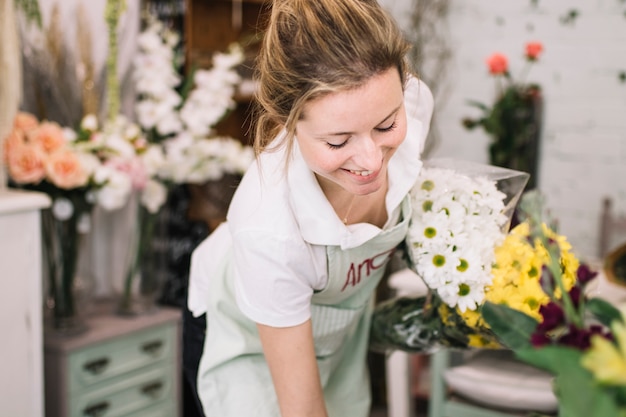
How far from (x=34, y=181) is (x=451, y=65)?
93.3 inches

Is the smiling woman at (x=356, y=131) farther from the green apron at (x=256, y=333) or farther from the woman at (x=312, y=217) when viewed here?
the green apron at (x=256, y=333)

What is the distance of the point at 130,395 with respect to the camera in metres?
2.82

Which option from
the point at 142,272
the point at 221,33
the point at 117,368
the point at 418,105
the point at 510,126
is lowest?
the point at 117,368

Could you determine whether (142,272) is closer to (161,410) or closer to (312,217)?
(161,410)

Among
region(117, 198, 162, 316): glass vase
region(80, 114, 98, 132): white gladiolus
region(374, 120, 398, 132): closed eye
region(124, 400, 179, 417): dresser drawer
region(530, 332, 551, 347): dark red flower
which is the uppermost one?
region(374, 120, 398, 132): closed eye

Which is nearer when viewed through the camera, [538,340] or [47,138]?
[538,340]

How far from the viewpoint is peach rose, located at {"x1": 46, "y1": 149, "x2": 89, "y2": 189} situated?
2.41m

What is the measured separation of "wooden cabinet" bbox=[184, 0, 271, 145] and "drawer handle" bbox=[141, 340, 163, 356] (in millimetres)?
965

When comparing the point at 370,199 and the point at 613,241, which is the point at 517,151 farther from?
the point at 370,199

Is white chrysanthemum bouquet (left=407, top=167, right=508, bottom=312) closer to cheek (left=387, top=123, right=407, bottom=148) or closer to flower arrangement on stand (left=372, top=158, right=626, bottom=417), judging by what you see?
flower arrangement on stand (left=372, top=158, right=626, bottom=417)

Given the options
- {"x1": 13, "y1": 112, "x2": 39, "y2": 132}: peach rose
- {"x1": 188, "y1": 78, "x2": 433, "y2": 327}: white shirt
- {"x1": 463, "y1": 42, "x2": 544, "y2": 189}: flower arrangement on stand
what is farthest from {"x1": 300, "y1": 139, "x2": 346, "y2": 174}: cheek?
{"x1": 463, "y1": 42, "x2": 544, "y2": 189}: flower arrangement on stand

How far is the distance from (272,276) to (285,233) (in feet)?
0.25

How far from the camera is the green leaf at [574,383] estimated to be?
2.28 feet

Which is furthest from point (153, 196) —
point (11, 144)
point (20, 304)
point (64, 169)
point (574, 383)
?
point (574, 383)
